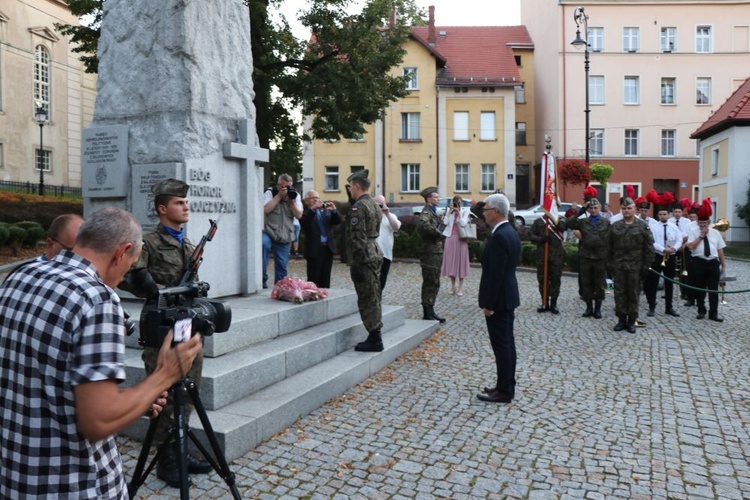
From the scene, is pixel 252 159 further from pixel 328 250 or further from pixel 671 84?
pixel 671 84

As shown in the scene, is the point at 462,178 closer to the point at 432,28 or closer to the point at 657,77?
the point at 432,28

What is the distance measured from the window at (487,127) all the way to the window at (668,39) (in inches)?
483

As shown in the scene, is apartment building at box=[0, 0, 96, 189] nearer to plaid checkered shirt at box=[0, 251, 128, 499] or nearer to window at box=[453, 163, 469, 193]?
window at box=[453, 163, 469, 193]

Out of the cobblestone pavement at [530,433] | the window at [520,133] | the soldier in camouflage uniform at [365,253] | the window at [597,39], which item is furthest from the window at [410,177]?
the soldier in camouflage uniform at [365,253]

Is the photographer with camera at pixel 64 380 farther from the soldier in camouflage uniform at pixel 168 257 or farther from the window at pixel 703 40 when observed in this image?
the window at pixel 703 40

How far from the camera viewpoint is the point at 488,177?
42.6 metres

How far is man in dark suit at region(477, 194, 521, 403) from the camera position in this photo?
632 centimetres

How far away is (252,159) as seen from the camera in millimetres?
7875

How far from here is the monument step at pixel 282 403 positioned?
4734 mm

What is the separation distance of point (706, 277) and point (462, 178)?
1239 inches

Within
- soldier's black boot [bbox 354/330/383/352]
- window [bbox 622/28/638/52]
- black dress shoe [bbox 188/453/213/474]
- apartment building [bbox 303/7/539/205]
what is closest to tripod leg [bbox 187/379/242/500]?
black dress shoe [bbox 188/453/213/474]

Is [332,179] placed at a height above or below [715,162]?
below

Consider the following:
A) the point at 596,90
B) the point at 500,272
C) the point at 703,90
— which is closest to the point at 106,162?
the point at 500,272

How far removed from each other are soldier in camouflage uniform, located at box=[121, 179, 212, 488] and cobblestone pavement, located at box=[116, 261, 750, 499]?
6.1 inches
